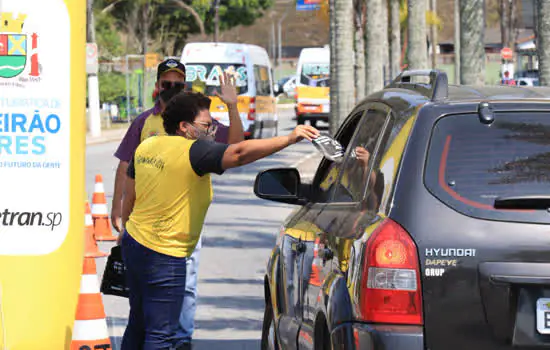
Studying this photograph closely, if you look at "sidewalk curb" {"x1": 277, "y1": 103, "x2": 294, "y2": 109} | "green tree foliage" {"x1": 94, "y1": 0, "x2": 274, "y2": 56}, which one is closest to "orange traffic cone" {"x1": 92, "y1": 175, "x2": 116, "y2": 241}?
"sidewalk curb" {"x1": 277, "y1": 103, "x2": 294, "y2": 109}

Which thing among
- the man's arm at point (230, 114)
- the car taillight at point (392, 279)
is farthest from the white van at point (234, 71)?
the car taillight at point (392, 279)

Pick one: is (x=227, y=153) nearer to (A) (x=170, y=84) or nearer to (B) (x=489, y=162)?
(B) (x=489, y=162)

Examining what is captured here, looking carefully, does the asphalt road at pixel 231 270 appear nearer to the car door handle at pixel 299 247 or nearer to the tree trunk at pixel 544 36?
the car door handle at pixel 299 247

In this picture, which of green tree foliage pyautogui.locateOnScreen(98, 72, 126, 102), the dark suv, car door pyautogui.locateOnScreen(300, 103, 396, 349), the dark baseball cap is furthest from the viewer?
green tree foliage pyautogui.locateOnScreen(98, 72, 126, 102)

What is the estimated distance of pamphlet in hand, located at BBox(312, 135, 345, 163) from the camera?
5.28m

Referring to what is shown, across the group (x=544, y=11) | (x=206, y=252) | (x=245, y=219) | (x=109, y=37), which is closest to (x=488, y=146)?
(x=206, y=252)

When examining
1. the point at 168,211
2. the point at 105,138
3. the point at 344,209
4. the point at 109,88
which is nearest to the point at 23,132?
the point at 168,211

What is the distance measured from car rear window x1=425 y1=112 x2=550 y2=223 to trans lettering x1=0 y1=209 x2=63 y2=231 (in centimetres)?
344

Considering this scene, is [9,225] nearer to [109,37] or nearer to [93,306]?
[93,306]

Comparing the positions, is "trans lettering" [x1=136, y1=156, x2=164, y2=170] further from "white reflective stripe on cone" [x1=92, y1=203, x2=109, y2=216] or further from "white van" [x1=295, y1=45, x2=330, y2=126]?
"white van" [x1=295, y1=45, x2=330, y2=126]

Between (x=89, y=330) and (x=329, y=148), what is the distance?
2.42 metres

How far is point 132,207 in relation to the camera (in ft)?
23.7

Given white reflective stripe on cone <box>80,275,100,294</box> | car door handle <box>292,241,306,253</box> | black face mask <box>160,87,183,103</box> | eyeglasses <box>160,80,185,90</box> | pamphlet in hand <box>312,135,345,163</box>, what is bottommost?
white reflective stripe on cone <box>80,275,100,294</box>

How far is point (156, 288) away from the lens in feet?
21.0
